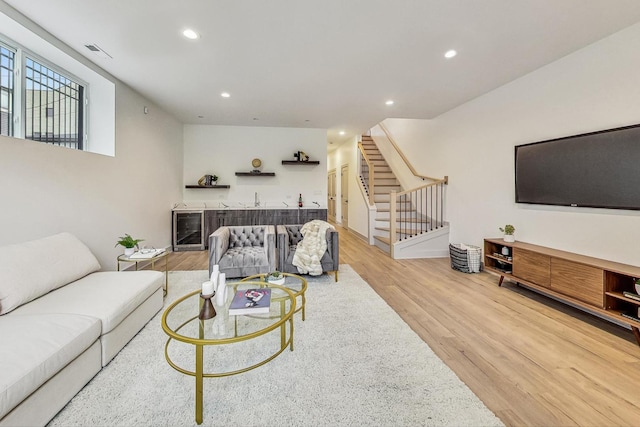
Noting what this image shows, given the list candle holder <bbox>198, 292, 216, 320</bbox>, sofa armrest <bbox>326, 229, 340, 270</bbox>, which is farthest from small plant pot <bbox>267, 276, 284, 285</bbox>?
sofa armrest <bbox>326, 229, 340, 270</bbox>

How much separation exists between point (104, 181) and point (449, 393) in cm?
433

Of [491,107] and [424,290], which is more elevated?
[491,107]

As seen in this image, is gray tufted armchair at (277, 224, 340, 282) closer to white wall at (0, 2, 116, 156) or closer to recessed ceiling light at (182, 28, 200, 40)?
recessed ceiling light at (182, 28, 200, 40)

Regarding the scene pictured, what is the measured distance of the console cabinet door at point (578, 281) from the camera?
244cm

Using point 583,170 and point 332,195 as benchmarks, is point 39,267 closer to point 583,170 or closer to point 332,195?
point 583,170

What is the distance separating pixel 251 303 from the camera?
6.32 feet

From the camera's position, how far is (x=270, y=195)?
648 cm

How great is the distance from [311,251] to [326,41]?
2.49 m

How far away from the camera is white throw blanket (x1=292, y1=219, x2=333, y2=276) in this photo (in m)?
3.68

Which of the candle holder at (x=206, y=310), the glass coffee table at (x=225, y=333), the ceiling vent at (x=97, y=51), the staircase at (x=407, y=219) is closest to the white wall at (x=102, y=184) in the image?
the ceiling vent at (x=97, y=51)

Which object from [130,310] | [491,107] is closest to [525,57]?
[491,107]

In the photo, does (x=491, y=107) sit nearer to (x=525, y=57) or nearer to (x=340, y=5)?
(x=525, y=57)

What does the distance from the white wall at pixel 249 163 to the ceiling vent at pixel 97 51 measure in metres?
3.08

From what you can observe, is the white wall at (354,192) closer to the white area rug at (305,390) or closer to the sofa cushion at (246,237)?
the sofa cushion at (246,237)
